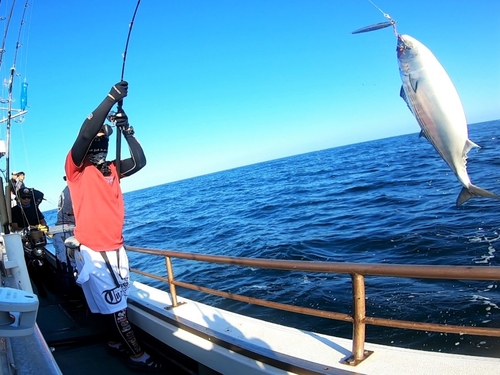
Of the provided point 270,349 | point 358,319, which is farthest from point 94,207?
point 358,319

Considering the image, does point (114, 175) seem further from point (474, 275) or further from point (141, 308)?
point (474, 275)

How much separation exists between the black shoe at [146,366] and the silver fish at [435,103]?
106 inches

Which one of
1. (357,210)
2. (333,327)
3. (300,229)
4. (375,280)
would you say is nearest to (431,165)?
(357,210)

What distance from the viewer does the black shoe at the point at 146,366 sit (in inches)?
110

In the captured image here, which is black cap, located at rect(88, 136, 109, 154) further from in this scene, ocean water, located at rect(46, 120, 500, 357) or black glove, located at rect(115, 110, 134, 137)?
ocean water, located at rect(46, 120, 500, 357)

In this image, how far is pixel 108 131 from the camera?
269 centimetres

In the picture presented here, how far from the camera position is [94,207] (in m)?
2.54

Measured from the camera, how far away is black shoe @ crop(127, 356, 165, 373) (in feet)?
9.18

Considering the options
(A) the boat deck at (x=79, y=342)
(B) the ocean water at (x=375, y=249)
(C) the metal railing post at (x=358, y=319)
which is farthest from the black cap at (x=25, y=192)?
(C) the metal railing post at (x=358, y=319)

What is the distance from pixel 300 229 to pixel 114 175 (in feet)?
24.2

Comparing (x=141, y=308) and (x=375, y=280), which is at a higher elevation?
(x=141, y=308)

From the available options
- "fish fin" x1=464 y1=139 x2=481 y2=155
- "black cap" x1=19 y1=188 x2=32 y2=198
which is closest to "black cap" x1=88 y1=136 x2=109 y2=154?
"fish fin" x1=464 y1=139 x2=481 y2=155

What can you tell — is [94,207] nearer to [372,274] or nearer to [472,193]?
[372,274]

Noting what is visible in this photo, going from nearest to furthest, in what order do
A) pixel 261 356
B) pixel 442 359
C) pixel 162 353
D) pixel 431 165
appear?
1. pixel 442 359
2. pixel 261 356
3. pixel 162 353
4. pixel 431 165
